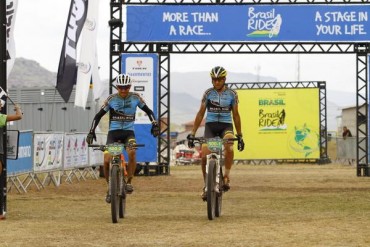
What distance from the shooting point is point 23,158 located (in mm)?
19047

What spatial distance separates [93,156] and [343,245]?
18244mm

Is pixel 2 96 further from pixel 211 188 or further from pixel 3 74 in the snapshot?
pixel 211 188

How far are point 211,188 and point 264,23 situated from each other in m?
16.7

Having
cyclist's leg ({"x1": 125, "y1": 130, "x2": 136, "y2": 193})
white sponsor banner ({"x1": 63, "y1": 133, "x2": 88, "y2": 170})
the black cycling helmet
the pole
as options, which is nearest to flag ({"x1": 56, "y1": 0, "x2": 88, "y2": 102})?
white sponsor banner ({"x1": 63, "y1": 133, "x2": 88, "y2": 170})

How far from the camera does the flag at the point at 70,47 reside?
76.9 ft

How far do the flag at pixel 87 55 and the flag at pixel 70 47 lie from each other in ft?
0.86

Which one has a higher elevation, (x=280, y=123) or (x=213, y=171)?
(x=280, y=123)

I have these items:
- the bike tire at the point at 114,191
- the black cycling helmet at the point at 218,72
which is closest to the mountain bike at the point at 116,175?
the bike tire at the point at 114,191

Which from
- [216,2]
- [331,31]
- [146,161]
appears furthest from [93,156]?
[331,31]

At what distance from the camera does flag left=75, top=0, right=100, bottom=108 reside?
79.0ft

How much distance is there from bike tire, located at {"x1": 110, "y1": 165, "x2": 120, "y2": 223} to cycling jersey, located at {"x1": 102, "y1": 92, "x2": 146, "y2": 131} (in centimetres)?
90

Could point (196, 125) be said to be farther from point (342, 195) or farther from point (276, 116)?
point (276, 116)

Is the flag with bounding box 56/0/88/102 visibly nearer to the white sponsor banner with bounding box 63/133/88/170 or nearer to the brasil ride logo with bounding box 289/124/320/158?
the white sponsor banner with bounding box 63/133/88/170

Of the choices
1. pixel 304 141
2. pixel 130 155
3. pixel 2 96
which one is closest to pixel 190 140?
pixel 130 155
